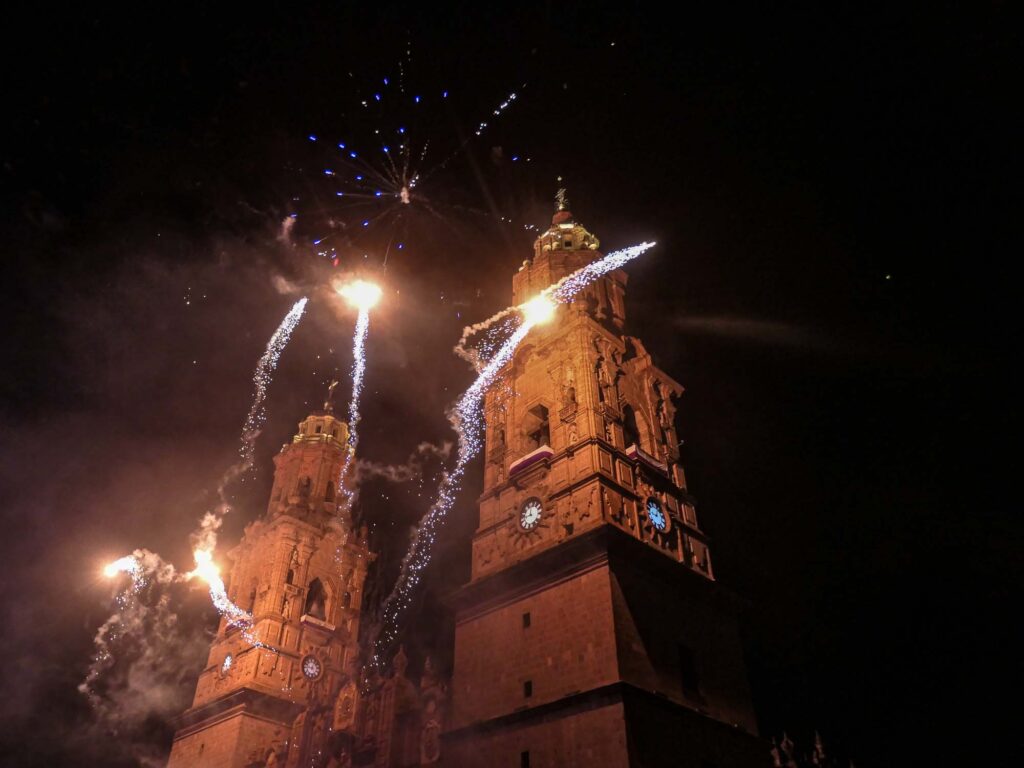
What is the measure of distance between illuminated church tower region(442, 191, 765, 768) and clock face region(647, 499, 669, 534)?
3.2 inches

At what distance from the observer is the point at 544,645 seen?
93.4 ft

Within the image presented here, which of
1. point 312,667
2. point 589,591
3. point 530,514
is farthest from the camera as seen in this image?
point 312,667

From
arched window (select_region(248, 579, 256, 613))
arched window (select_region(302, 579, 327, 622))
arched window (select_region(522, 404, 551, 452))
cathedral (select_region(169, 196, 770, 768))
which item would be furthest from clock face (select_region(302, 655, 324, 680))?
arched window (select_region(522, 404, 551, 452))

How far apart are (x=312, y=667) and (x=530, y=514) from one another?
22.7 meters

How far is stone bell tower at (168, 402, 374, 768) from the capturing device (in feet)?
139

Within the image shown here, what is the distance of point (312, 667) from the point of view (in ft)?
157

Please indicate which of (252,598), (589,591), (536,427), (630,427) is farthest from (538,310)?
(252,598)

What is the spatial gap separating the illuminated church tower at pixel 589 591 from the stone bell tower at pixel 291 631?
10.6m

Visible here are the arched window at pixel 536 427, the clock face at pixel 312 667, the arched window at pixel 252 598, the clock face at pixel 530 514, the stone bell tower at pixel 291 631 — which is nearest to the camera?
the clock face at pixel 530 514

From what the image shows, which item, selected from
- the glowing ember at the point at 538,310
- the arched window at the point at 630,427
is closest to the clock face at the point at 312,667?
the glowing ember at the point at 538,310

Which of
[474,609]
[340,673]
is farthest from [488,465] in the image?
[340,673]

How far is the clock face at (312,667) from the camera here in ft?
155

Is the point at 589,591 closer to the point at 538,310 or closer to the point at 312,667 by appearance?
the point at 538,310

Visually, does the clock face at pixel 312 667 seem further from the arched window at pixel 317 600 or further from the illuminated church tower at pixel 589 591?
the illuminated church tower at pixel 589 591
